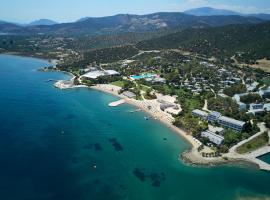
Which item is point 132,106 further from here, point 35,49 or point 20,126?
point 35,49

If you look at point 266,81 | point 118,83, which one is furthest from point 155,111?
point 266,81

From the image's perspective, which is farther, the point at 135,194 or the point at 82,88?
the point at 82,88

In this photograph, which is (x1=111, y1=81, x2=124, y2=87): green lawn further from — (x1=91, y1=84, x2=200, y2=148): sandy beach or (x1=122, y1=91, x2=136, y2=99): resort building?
(x1=122, y1=91, x2=136, y2=99): resort building

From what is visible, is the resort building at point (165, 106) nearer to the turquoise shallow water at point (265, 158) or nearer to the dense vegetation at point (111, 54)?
the turquoise shallow water at point (265, 158)

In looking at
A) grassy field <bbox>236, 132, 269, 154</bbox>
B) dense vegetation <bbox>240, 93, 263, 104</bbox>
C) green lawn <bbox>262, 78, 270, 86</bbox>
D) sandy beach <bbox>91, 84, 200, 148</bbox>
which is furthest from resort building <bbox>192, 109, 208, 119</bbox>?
green lawn <bbox>262, 78, 270, 86</bbox>

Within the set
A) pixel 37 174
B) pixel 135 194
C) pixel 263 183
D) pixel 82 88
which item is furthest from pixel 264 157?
pixel 82 88

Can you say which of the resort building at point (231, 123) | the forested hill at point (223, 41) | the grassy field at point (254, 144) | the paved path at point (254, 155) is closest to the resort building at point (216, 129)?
the resort building at point (231, 123)
